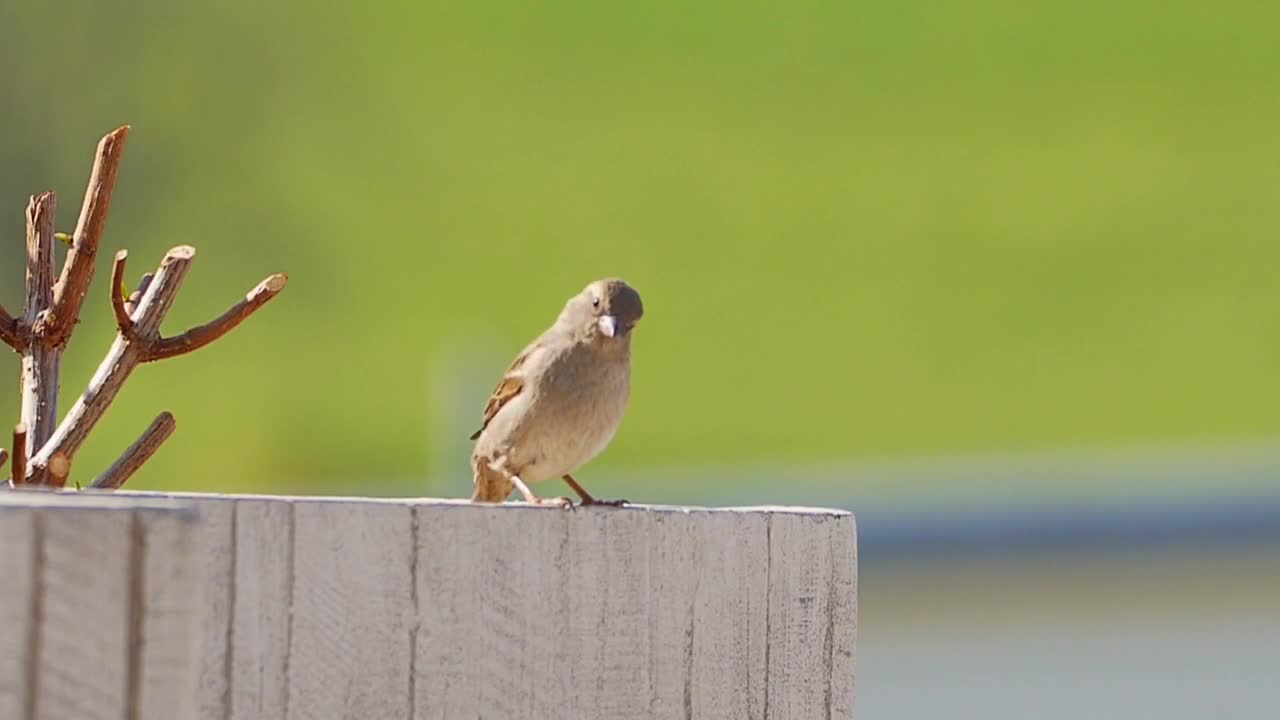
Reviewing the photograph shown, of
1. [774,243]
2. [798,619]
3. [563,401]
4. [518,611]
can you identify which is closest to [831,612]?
[798,619]

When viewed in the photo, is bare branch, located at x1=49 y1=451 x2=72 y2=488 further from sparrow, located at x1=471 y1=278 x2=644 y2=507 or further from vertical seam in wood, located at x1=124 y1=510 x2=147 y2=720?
vertical seam in wood, located at x1=124 y1=510 x2=147 y2=720

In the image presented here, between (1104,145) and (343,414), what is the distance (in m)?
3.13

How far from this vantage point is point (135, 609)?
0.92 m

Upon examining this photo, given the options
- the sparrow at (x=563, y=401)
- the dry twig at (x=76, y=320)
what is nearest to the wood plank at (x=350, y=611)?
the dry twig at (x=76, y=320)

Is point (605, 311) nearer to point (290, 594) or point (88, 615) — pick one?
point (290, 594)

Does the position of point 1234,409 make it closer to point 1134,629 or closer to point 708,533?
point 1134,629

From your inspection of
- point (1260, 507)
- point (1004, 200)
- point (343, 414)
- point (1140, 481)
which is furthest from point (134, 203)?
point (1260, 507)

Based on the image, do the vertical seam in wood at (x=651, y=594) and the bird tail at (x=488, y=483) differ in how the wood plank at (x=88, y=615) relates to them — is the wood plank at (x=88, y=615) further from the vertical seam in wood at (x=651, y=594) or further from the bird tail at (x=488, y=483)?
the bird tail at (x=488, y=483)

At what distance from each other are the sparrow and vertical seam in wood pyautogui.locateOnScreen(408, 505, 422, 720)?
0.89 m

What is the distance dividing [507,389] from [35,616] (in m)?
1.81

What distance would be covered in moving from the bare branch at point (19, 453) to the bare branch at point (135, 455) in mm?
184

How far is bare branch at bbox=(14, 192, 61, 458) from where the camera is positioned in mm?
2113

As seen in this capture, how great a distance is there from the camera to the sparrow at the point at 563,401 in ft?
8.46

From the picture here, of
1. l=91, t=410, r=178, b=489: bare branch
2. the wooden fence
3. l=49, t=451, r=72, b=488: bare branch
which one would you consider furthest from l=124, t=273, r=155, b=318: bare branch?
the wooden fence
